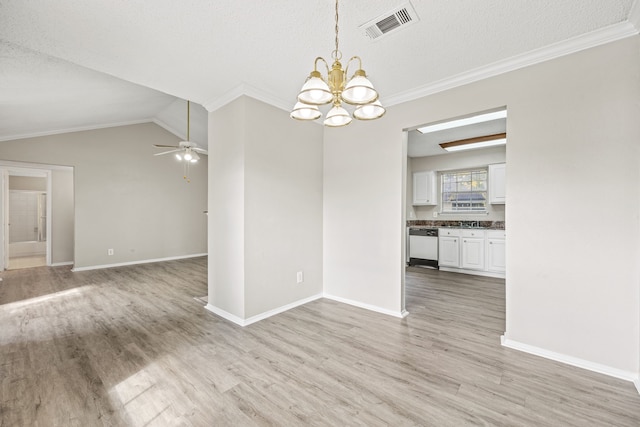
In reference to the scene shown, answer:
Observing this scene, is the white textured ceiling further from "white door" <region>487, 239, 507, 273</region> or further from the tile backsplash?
the tile backsplash

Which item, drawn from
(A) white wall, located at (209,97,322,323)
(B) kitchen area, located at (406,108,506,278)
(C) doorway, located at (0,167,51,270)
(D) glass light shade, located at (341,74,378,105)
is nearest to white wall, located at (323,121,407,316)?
(A) white wall, located at (209,97,322,323)

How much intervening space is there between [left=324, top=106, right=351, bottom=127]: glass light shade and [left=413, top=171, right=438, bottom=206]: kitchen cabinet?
5237 millimetres

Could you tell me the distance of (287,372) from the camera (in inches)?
85.3

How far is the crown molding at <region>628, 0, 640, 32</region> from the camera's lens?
1.83 m

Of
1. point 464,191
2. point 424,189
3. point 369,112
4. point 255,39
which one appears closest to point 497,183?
point 464,191

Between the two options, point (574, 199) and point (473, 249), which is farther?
point (473, 249)

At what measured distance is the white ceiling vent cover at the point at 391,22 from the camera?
1.91 metres

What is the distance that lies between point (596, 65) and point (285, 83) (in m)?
2.78

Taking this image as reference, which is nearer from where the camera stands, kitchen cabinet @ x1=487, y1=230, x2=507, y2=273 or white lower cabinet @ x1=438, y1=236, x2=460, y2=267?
kitchen cabinet @ x1=487, y1=230, x2=507, y2=273

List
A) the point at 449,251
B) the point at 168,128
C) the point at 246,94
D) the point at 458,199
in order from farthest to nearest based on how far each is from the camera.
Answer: the point at 168,128, the point at 458,199, the point at 449,251, the point at 246,94

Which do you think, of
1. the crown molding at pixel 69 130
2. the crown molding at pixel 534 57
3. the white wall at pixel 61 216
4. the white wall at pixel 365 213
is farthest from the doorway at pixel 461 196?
the white wall at pixel 61 216

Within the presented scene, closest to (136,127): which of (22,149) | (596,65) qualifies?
(22,149)

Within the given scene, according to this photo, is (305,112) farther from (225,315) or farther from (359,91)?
(225,315)

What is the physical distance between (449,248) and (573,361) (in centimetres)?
364
